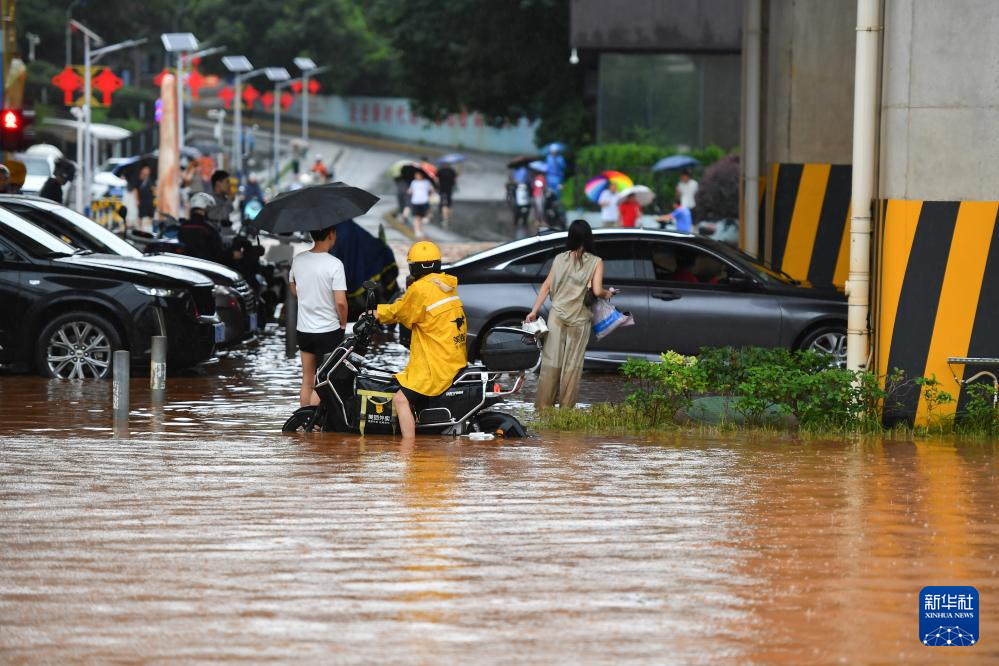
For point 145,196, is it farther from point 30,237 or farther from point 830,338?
point 830,338

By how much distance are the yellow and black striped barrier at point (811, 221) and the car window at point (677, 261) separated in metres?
2.62

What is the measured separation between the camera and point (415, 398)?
12047mm

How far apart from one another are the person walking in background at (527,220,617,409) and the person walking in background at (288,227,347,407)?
1.55 metres

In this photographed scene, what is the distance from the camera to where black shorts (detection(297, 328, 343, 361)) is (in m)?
→ 12.8

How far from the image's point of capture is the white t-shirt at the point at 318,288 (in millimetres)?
12703

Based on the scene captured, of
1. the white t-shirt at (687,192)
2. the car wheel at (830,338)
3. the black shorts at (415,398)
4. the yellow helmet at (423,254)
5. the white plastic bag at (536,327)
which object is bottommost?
the black shorts at (415,398)

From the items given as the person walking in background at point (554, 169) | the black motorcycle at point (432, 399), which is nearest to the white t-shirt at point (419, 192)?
the person walking in background at point (554, 169)

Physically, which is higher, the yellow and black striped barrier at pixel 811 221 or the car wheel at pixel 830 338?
the yellow and black striped barrier at pixel 811 221

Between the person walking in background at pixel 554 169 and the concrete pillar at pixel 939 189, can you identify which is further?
the person walking in background at pixel 554 169

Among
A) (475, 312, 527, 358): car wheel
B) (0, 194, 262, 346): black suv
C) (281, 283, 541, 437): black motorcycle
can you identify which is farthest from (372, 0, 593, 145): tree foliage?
(281, 283, 541, 437): black motorcycle

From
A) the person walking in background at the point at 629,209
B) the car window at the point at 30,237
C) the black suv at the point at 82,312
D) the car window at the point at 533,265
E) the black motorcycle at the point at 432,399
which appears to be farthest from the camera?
the person walking in background at the point at 629,209

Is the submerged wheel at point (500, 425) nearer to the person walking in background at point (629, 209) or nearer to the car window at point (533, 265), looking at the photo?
the car window at point (533, 265)

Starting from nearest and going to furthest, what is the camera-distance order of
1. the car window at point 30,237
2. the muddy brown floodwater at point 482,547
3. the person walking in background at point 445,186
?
the muddy brown floodwater at point 482,547, the car window at point 30,237, the person walking in background at point 445,186

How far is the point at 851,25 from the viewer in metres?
18.9
